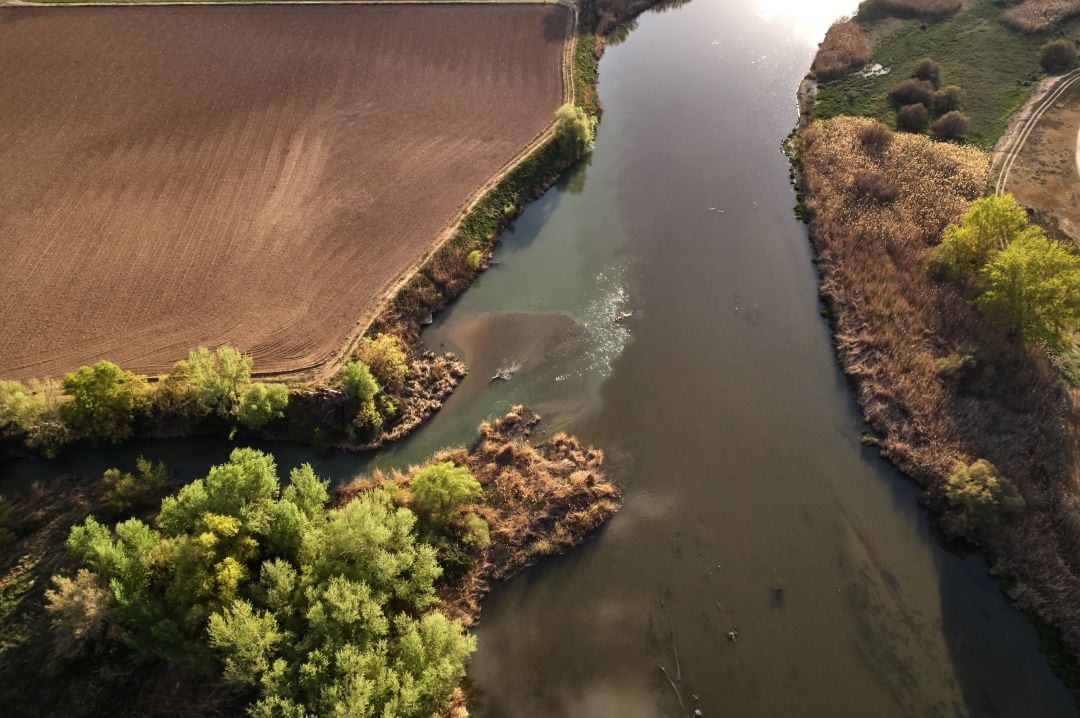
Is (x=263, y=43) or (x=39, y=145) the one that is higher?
(x=263, y=43)

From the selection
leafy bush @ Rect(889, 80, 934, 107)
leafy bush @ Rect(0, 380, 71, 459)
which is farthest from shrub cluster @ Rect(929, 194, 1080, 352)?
leafy bush @ Rect(0, 380, 71, 459)

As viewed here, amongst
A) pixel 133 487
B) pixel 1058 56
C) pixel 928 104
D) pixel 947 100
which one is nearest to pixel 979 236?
pixel 928 104

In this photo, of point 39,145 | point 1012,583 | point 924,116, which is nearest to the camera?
point 1012,583

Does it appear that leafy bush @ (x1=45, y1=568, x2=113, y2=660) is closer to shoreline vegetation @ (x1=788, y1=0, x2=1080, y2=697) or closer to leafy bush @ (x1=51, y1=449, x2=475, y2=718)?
leafy bush @ (x1=51, y1=449, x2=475, y2=718)

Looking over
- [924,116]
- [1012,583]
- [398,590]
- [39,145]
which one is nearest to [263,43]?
[39,145]

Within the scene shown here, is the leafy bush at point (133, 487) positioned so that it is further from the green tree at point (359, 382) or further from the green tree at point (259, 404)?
the green tree at point (359, 382)

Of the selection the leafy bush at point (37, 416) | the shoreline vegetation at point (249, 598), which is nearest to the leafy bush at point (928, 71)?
the shoreline vegetation at point (249, 598)

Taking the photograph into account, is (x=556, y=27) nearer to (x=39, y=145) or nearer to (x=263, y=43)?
(x=263, y=43)
